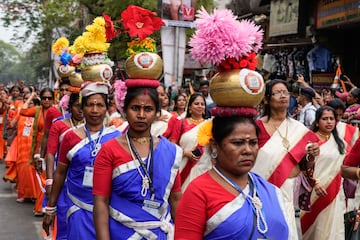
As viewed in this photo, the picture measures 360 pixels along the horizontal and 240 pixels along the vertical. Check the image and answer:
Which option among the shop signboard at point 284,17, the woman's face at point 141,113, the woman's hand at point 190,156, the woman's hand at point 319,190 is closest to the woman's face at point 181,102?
the woman's hand at point 190,156

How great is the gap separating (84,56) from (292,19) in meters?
9.41

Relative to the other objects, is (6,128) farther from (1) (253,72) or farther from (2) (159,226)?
(1) (253,72)

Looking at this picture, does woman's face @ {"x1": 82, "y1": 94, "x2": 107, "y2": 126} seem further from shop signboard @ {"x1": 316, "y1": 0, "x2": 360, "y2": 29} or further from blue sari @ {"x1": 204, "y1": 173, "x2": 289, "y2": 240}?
shop signboard @ {"x1": 316, "y1": 0, "x2": 360, "y2": 29}

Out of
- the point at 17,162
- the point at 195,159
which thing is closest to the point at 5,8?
the point at 17,162

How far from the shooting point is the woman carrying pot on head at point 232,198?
2936 millimetres

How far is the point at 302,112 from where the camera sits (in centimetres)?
1009

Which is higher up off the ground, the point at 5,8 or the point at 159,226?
the point at 5,8

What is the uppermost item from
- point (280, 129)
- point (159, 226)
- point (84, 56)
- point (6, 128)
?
point (84, 56)

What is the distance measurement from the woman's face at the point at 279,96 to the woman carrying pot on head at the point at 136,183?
5.41 feet

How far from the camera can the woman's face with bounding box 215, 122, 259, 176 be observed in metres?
3.03

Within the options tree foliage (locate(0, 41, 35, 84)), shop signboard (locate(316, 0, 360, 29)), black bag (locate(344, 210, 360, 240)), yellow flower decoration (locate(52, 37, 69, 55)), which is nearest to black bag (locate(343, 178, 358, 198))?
black bag (locate(344, 210, 360, 240))

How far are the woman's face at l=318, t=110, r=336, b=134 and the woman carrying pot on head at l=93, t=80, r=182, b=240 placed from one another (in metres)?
3.16

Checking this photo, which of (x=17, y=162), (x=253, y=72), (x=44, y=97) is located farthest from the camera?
(x=17, y=162)

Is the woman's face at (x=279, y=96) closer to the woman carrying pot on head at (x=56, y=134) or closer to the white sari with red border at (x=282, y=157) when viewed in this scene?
the white sari with red border at (x=282, y=157)
